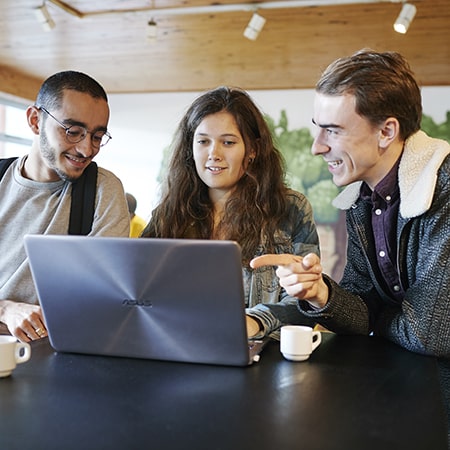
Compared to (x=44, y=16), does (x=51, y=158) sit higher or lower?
lower

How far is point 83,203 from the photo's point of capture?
6.64ft

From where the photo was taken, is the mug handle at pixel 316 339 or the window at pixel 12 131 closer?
the mug handle at pixel 316 339

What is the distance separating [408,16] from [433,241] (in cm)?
304

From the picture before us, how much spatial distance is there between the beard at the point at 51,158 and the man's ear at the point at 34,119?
0.08 metres

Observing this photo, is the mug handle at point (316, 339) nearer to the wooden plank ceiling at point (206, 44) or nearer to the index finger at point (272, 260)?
the index finger at point (272, 260)

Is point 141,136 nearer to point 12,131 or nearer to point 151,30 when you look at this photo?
point 12,131

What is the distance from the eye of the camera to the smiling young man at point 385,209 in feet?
4.75

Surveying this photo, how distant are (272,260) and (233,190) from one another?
745 mm

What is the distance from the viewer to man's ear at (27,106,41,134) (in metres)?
2.12

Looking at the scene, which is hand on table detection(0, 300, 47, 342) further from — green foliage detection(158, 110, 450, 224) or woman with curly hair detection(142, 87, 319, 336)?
green foliage detection(158, 110, 450, 224)

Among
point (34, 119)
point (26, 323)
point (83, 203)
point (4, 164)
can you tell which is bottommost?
point (26, 323)

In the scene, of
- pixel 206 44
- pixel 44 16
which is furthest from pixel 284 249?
pixel 206 44

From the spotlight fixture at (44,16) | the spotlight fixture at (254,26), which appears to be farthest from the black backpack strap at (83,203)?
the spotlight fixture at (44,16)

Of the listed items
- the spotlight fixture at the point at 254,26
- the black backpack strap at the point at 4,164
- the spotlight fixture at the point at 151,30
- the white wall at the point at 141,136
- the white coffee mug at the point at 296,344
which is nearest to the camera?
the white coffee mug at the point at 296,344
